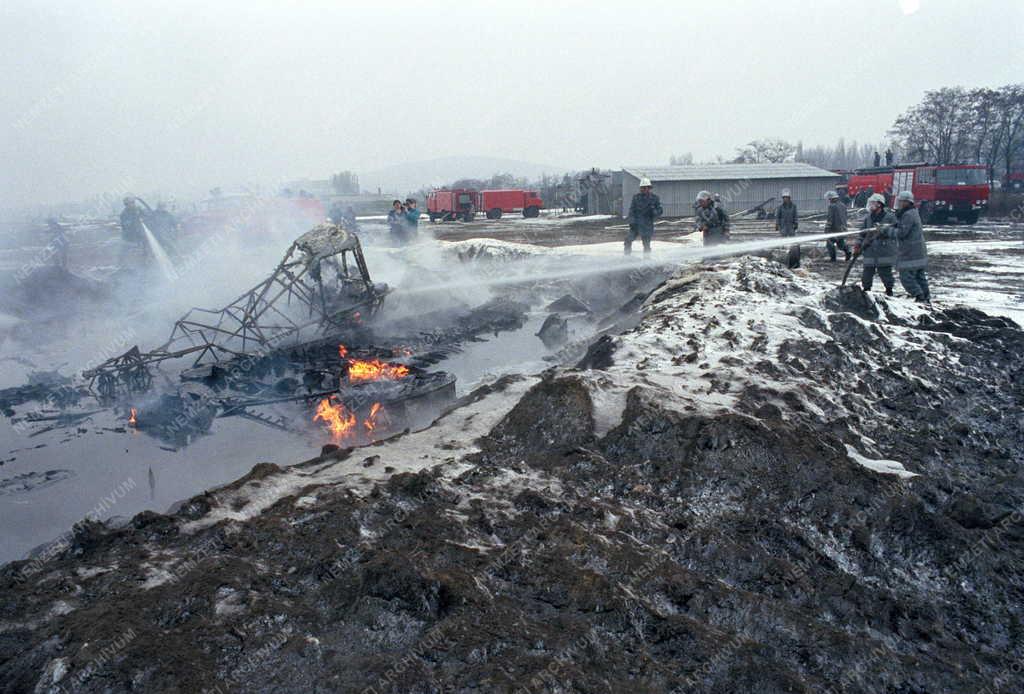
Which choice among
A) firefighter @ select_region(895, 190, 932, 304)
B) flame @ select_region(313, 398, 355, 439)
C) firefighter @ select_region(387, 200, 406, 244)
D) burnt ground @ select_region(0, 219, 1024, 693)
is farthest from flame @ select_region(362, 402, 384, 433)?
firefighter @ select_region(387, 200, 406, 244)

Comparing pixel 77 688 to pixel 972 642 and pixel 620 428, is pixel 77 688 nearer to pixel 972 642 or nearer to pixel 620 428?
pixel 620 428

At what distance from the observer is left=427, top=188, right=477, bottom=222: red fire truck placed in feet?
132

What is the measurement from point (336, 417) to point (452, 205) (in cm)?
3462

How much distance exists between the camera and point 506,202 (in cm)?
4097

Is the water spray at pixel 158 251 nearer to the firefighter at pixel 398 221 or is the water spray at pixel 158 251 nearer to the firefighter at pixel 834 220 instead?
the firefighter at pixel 398 221

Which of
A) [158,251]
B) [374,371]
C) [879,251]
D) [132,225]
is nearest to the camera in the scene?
[374,371]

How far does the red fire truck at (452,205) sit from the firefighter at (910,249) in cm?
3276

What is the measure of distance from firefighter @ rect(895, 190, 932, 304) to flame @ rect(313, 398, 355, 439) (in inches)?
304

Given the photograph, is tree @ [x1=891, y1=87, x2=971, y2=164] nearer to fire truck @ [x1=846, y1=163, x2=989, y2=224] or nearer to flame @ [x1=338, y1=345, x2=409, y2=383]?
fire truck @ [x1=846, y1=163, x2=989, y2=224]

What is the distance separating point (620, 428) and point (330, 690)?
9.10 ft

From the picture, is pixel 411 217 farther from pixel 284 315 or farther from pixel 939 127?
pixel 939 127

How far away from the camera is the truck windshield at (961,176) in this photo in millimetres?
25297

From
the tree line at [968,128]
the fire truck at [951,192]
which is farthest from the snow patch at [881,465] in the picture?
the tree line at [968,128]

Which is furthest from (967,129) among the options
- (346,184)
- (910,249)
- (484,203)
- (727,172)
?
(346,184)
